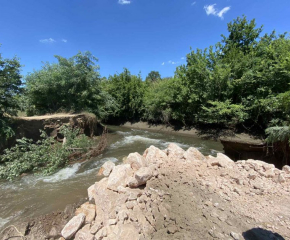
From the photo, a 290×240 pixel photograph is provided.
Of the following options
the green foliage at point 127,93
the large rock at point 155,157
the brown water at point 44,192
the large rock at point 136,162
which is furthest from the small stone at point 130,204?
the green foliage at point 127,93

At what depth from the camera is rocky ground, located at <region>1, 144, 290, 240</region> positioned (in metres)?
2.22

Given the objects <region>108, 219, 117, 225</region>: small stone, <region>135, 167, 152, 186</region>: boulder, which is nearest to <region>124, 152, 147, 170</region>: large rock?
<region>135, 167, 152, 186</region>: boulder

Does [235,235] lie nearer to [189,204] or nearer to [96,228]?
[189,204]

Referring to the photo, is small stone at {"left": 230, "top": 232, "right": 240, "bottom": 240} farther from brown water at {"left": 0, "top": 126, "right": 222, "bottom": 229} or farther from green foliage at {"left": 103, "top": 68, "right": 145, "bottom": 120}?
green foliage at {"left": 103, "top": 68, "right": 145, "bottom": 120}

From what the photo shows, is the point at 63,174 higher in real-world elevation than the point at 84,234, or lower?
lower

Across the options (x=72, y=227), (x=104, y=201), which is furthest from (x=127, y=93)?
(x=72, y=227)

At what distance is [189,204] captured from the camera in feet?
8.71

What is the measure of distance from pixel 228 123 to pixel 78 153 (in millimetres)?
10795

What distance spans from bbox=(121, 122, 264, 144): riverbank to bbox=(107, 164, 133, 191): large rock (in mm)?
6401

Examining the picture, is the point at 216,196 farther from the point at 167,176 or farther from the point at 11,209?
the point at 11,209

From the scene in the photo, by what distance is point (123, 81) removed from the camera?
1828cm

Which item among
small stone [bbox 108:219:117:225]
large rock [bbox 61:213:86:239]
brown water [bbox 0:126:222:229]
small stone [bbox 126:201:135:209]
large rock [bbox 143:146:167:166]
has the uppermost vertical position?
large rock [bbox 143:146:167:166]

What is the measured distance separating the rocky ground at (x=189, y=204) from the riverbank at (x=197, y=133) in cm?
475

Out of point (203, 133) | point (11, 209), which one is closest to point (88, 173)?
point (11, 209)
